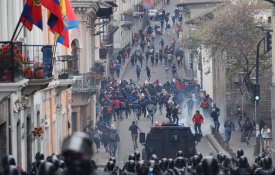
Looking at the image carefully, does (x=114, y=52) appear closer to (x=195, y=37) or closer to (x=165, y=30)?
(x=165, y=30)

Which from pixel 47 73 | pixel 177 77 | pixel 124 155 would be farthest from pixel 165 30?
pixel 47 73

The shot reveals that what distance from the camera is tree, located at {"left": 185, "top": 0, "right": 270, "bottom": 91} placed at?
52625 mm

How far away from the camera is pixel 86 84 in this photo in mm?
50000

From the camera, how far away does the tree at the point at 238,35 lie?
52.6 m

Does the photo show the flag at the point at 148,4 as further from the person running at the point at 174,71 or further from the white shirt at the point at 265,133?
the white shirt at the point at 265,133

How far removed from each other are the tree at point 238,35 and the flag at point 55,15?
77.5 ft

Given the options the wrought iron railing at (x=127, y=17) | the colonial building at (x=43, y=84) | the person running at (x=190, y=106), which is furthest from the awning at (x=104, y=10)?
the wrought iron railing at (x=127, y=17)

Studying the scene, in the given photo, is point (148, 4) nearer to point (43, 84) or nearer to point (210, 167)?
point (43, 84)

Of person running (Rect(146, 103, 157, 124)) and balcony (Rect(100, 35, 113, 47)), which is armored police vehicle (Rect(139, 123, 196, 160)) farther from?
balcony (Rect(100, 35, 113, 47))

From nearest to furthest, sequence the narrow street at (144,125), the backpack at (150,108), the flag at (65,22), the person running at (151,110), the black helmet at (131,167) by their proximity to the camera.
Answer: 1. the black helmet at (131,167)
2. the flag at (65,22)
3. the narrow street at (144,125)
4. the person running at (151,110)
5. the backpack at (150,108)

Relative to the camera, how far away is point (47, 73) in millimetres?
28406

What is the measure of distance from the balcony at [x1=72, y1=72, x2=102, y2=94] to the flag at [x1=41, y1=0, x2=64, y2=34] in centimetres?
1963

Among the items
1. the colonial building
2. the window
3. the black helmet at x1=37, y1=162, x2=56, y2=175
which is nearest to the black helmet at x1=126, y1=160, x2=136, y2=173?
the colonial building

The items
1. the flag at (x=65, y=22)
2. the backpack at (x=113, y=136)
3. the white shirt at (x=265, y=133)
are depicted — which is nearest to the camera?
the flag at (x=65, y=22)
